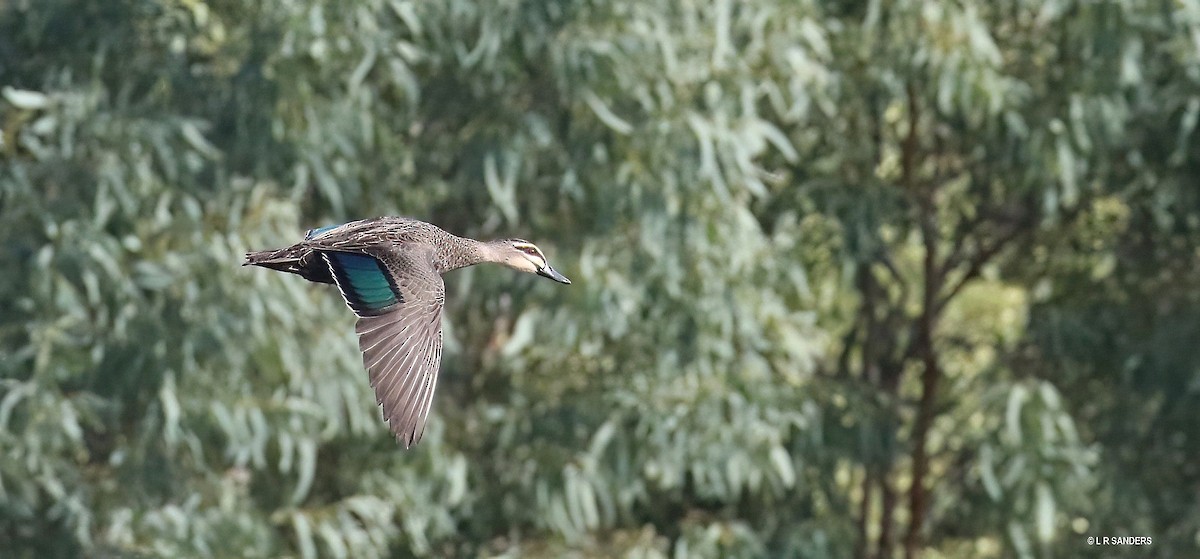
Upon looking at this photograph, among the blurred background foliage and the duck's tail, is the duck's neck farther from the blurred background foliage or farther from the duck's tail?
the blurred background foliage

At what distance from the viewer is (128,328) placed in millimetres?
7422

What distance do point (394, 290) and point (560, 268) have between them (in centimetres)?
293

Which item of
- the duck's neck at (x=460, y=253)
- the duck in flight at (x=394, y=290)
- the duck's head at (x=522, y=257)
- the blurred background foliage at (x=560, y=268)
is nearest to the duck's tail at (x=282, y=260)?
the duck in flight at (x=394, y=290)

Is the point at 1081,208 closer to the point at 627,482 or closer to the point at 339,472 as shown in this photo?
the point at 627,482

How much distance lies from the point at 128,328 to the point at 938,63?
3445mm

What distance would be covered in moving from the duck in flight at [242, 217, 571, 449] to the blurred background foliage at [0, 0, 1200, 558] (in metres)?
2.01

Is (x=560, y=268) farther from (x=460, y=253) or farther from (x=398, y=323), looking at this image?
(x=398, y=323)

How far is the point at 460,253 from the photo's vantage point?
5.74m

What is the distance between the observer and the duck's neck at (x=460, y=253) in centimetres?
553

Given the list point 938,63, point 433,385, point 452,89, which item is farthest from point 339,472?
point 433,385

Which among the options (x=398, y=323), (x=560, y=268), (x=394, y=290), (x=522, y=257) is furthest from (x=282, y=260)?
(x=560, y=268)

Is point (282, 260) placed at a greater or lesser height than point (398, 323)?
greater

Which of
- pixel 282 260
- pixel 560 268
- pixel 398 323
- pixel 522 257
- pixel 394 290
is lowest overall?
pixel 398 323

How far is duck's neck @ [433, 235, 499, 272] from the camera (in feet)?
18.1
